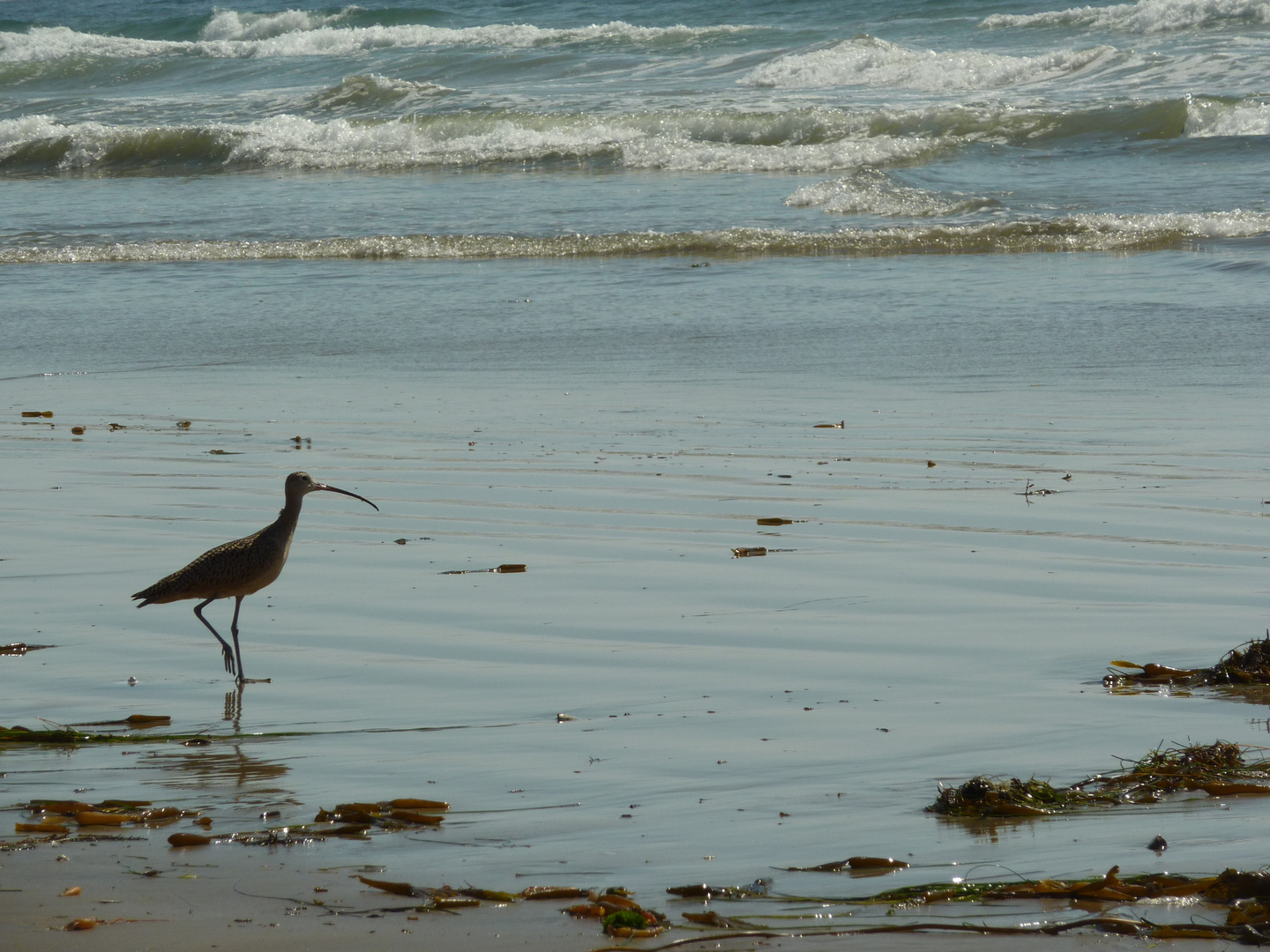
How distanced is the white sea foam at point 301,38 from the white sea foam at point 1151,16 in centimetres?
530

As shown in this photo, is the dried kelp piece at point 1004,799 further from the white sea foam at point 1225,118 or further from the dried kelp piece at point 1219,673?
the white sea foam at point 1225,118

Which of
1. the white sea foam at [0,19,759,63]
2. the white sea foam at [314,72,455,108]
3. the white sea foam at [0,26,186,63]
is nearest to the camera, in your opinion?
the white sea foam at [314,72,455,108]

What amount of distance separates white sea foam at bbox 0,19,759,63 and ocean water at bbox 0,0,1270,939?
455 inches

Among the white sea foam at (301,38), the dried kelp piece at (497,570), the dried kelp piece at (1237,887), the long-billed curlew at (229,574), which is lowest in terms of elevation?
the dried kelp piece at (1237,887)

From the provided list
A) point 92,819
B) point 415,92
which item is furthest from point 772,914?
point 415,92

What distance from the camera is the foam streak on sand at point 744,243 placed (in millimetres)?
13652

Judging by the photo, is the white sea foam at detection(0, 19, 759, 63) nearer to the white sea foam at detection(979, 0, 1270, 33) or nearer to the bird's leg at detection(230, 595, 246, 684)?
the white sea foam at detection(979, 0, 1270, 33)

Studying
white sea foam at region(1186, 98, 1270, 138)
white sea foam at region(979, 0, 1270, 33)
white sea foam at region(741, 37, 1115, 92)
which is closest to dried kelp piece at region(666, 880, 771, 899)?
white sea foam at region(1186, 98, 1270, 138)

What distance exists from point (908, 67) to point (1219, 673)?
22806 millimetres

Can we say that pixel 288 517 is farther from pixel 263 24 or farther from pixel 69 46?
pixel 263 24

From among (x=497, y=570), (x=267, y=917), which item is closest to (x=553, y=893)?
(x=267, y=917)

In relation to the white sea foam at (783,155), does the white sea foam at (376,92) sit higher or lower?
higher

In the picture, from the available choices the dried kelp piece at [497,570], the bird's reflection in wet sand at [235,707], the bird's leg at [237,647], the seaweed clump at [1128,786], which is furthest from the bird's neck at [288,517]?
the seaweed clump at [1128,786]

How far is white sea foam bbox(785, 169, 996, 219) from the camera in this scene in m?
15.3
